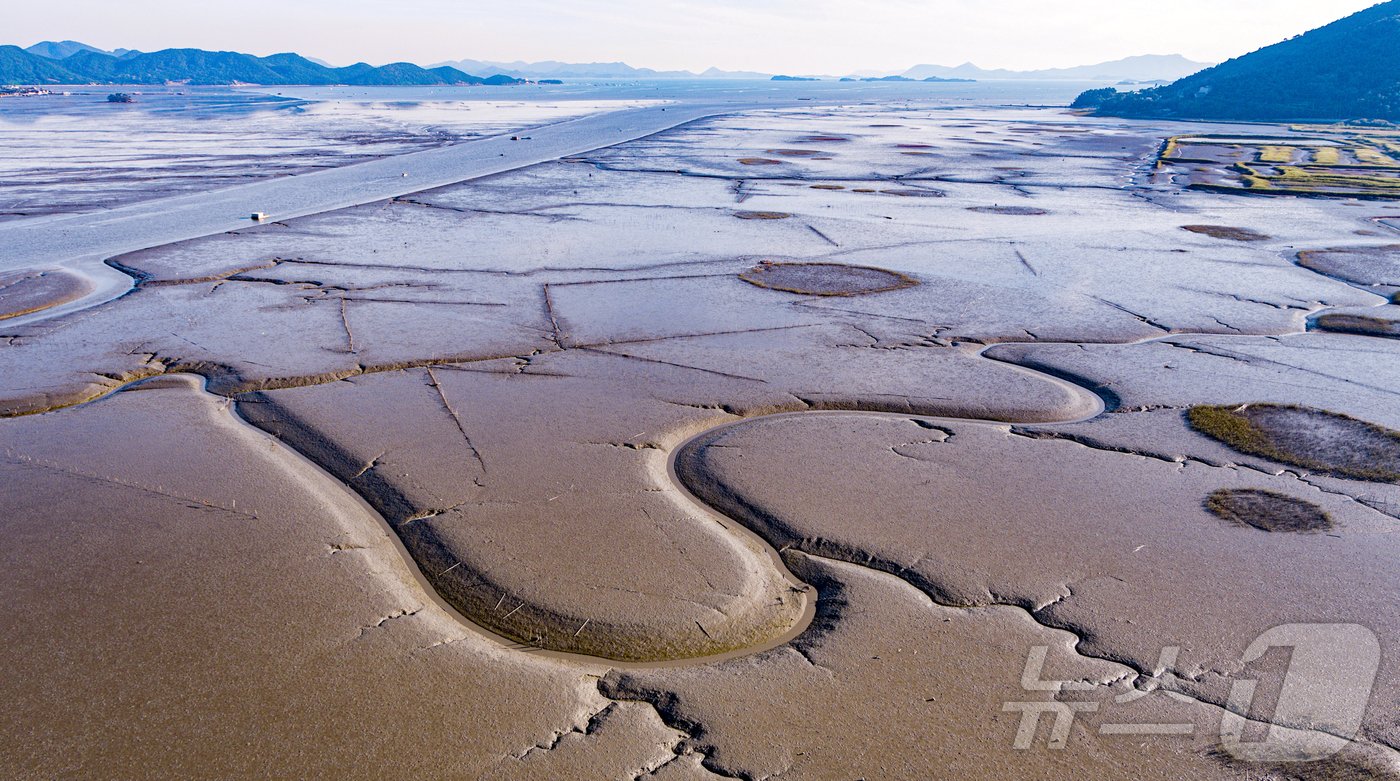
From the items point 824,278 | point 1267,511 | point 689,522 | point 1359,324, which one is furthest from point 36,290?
point 1359,324

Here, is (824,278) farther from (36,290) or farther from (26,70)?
(26,70)

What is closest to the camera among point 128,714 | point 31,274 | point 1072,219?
point 128,714

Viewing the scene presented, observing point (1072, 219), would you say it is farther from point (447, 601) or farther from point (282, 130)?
point (282, 130)

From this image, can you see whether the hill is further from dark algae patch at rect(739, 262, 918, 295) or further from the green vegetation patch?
dark algae patch at rect(739, 262, 918, 295)

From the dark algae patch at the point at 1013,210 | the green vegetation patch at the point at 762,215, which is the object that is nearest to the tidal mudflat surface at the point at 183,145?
the green vegetation patch at the point at 762,215

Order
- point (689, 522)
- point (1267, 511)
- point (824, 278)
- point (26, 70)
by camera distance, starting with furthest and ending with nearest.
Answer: point (26, 70), point (824, 278), point (1267, 511), point (689, 522)

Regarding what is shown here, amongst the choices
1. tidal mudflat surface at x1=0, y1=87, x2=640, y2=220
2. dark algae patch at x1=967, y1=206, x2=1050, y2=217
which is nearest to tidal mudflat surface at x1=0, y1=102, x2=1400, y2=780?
dark algae patch at x1=967, y1=206, x2=1050, y2=217

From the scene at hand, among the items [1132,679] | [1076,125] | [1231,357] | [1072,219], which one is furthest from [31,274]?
[1076,125]
